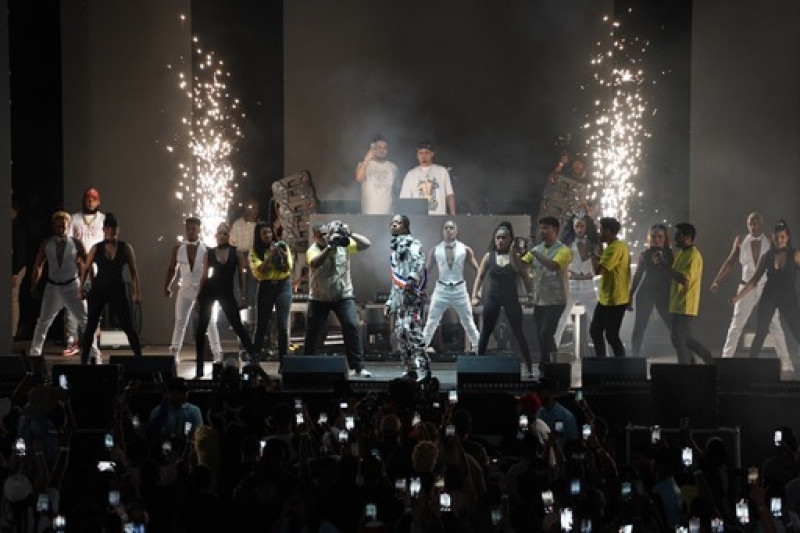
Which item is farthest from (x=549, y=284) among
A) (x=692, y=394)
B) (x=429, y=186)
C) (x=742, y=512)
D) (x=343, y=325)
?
(x=742, y=512)

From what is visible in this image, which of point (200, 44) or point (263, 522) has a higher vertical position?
point (200, 44)

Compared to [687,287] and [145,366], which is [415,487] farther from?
[687,287]

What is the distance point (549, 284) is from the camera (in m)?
15.1

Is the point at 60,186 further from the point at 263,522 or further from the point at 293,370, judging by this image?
the point at 263,522

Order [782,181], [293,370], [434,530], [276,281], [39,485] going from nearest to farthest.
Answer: [434,530]
[39,485]
[293,370]
[276,281]
[782,181]

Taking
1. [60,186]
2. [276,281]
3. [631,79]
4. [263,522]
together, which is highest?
[631,79]

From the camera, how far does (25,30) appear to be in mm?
19484

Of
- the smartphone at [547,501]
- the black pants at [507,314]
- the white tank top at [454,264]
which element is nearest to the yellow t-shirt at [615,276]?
the black pants at [507,314]

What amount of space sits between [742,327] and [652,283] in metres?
1.46

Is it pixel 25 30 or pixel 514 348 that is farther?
pixel 25 30

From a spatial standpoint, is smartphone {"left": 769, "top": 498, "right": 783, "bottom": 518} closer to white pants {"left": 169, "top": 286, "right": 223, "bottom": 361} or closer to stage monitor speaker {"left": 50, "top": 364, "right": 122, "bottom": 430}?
stage monitor speaker {"left": 50, "top": 364, "right": 122, "bottom": 430}

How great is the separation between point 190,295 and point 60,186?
496 centimetres

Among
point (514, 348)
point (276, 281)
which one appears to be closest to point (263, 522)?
point (276, 281)

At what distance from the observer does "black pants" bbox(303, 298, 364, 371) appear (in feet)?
49.5
